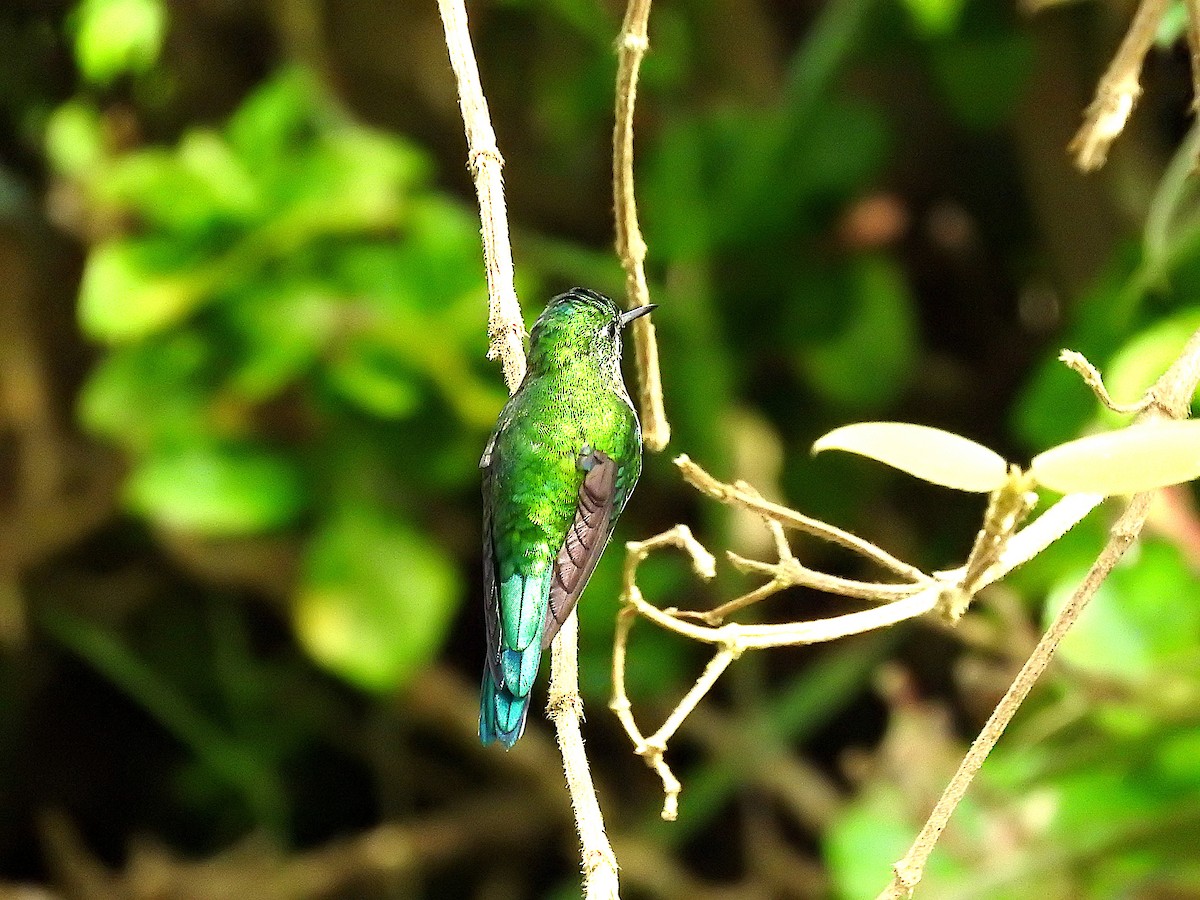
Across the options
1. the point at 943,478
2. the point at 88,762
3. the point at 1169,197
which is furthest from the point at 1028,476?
the point at 88,762

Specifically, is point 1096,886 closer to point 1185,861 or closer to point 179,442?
point 1185,861

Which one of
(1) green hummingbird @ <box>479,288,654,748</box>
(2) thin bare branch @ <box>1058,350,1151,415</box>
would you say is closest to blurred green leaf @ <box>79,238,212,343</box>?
(1) green hummingbird @ <box>479,288,654,748</box>

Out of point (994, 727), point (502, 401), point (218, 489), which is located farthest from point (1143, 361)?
point (218, 489)

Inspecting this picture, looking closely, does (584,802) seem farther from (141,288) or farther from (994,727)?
(141,288)

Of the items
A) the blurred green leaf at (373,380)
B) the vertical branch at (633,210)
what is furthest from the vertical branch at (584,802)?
the blurred green leaf at (373,380)

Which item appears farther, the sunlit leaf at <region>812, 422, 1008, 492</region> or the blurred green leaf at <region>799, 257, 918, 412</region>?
the blurred green leaf at <region>799, 257, 918, 412</region>

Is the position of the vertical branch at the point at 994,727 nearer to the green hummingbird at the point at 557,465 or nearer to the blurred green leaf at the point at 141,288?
the green hummingbird at the point at 557,465

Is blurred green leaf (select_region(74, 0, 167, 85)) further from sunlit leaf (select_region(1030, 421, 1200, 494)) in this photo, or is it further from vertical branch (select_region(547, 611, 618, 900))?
sunlit leaf (select_region(1030, 421, 1200, 494))
